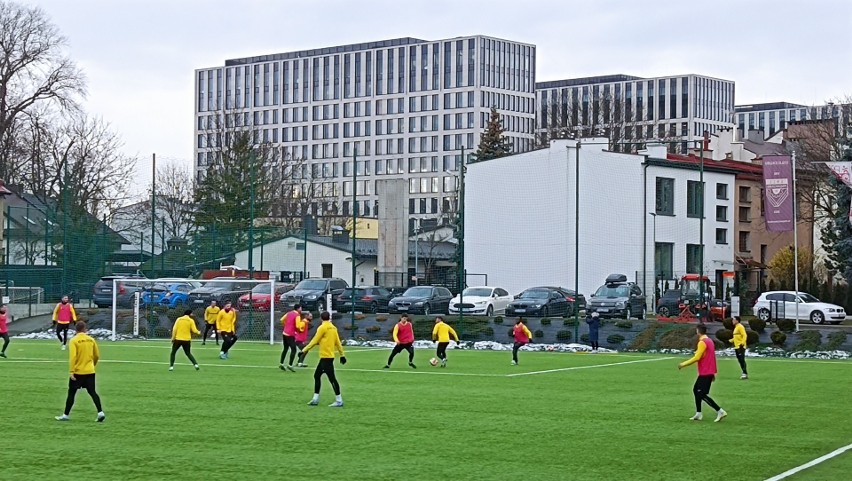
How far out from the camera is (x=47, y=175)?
73750mm

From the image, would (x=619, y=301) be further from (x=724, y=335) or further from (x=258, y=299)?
(x=258, y=299)

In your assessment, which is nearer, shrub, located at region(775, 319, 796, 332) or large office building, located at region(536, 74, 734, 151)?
shrub, located at region(775, 319, 796, 332)

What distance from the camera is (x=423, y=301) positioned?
53.4 meters

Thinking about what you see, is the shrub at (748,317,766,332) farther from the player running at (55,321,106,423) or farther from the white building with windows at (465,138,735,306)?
the player running at (55,321,106,423)

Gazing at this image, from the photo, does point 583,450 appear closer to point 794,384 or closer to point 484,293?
point 794,384

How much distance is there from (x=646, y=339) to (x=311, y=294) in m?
16.5

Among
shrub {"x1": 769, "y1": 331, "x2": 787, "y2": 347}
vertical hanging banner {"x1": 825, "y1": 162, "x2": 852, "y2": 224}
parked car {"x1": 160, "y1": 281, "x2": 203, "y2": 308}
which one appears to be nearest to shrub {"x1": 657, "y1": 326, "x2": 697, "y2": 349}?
shrub {"x1": 769, "y1": 331, "x2": 787, "y2": 347}

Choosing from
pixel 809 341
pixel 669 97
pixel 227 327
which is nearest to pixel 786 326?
pixel 809 341

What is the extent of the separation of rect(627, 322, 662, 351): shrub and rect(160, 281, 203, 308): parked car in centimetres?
1907

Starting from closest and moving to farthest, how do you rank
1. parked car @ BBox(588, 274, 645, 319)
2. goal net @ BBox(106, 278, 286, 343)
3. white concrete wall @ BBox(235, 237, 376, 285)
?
goal net @ BBox(106, 278, 286, 343) → parked car @ BBox(588, 274, 645, 319) → white concrete wall @ BBox(235, 237, 376, 285)

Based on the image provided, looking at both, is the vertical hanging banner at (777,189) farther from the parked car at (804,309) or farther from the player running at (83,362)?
the player running at (83,362)

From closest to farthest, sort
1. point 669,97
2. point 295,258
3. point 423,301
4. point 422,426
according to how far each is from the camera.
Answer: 1. point 422,426
2. point 423,301
3. point 295,258
4. point 669,97

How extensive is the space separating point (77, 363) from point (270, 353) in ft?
69.5

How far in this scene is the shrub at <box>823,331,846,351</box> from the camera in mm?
41906
